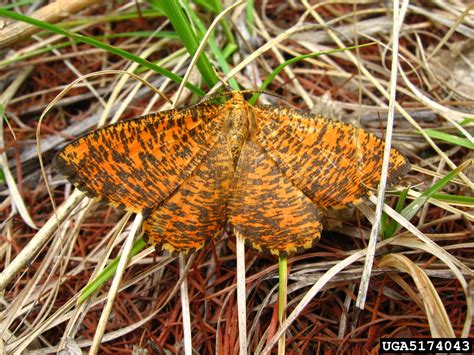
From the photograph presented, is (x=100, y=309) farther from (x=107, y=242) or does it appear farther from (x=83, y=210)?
(x=83, y=210)

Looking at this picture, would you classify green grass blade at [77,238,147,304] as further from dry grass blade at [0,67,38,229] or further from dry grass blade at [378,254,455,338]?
dry grass blade at [378,254,455,338]

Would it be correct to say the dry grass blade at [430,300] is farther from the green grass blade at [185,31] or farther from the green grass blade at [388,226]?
the green grass blade at [185,31]

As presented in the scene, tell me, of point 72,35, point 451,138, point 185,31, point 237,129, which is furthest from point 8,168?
point 451,138

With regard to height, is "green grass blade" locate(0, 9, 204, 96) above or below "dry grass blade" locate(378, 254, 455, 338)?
above

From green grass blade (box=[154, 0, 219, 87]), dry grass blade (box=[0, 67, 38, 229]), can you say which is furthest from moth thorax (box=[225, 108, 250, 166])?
dry grass blade (box=[0, 67, 38, 229])

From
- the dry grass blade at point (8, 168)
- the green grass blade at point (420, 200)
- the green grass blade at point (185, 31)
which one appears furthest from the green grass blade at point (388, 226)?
the dry grass blade at point (8, 168)

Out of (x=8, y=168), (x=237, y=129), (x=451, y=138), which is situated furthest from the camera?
(x=8, y=168)

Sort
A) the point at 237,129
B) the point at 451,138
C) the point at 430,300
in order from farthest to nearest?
the point at 451,138, the point at 237,129, the point at 430,300

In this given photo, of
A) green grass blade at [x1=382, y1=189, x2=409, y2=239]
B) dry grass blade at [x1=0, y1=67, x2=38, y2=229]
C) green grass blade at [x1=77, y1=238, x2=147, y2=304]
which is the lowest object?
green grass blade at [x1=382, y1=189, x2=409, y2=239]

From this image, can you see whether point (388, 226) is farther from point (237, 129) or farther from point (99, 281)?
point (99, 281)
